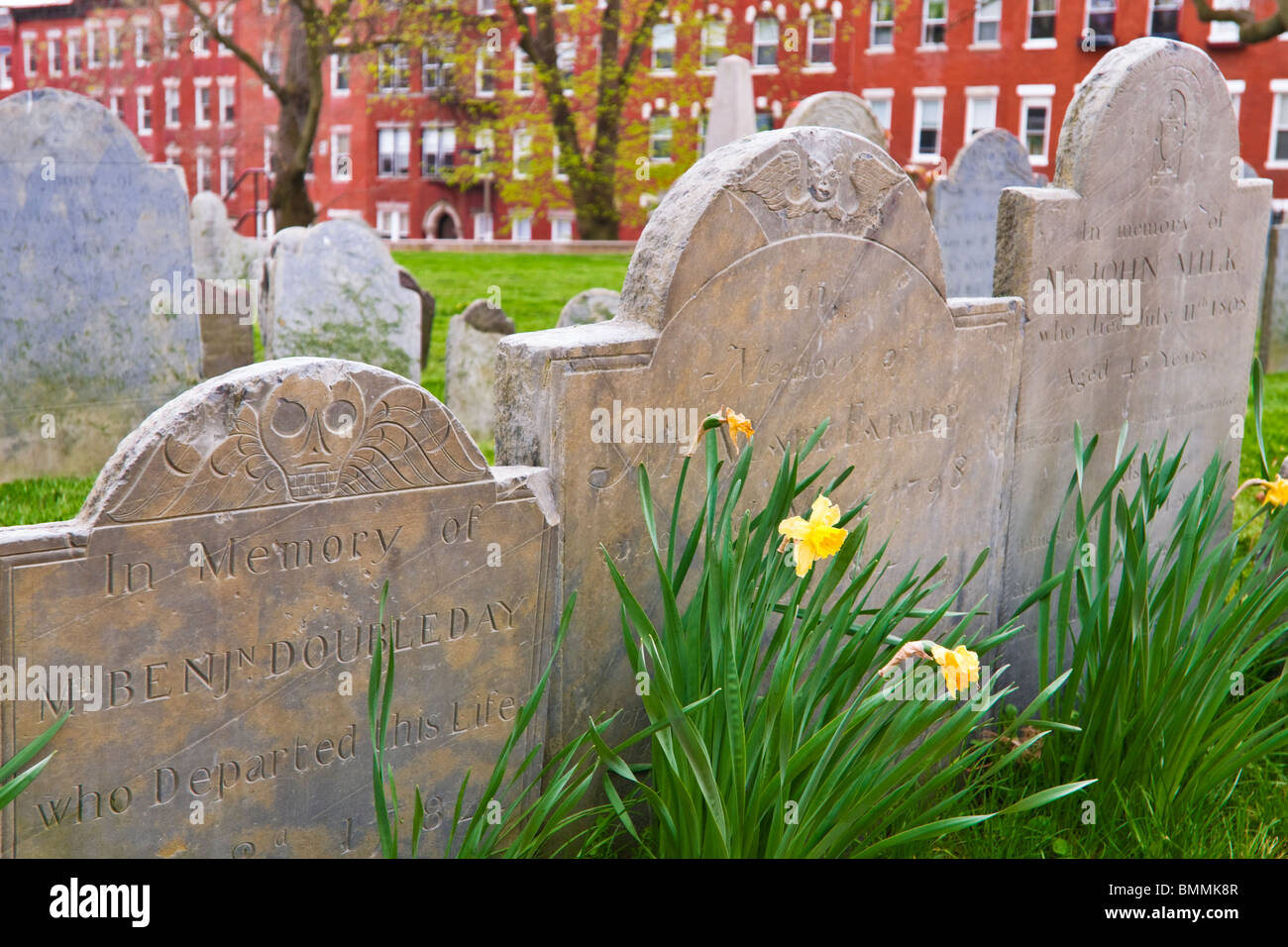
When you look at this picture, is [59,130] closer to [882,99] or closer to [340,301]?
[340,301]

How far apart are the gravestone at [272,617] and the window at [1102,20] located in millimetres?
27481

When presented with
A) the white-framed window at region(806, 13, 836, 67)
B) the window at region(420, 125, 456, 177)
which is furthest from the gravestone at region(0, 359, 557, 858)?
the window at region(420, 125, 456, 177)

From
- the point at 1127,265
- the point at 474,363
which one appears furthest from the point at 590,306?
the point at 1127,265

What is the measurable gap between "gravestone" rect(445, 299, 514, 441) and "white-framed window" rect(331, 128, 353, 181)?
105ft

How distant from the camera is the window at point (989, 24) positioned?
28156mm

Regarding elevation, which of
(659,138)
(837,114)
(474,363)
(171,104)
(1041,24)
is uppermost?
(1041,24)

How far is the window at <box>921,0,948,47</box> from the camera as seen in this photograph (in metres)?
28.6

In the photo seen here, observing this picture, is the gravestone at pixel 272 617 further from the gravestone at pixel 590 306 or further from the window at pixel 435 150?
the window at pixel 435 150

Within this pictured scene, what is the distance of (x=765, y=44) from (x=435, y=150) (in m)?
11.9

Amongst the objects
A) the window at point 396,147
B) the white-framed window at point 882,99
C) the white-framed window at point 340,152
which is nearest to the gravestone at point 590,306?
the white-framed window at point 882,99

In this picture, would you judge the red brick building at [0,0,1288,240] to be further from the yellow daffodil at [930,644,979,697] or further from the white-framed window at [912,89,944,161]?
the yellow daffodil at [930,644,979,697]

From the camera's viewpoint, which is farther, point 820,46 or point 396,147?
point 396,147

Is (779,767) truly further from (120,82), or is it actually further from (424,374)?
(120,82)

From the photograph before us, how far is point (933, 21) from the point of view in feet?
93.9
